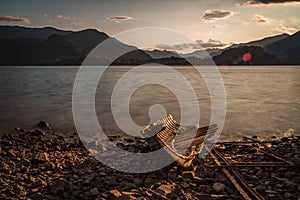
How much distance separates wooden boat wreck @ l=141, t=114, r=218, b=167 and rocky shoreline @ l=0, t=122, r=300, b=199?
42 centimetres

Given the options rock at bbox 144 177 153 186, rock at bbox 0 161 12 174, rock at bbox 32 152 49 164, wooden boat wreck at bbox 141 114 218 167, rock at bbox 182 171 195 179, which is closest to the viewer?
rock at bbox 144 177 153 186

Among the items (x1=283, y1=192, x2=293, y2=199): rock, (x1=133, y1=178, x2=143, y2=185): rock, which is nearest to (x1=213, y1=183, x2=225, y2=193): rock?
(x1=283, y1=192, x2=293, y2=199): rock

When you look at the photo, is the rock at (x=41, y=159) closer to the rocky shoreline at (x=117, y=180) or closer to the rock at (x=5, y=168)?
the rocky shoreline at (x=117, y=180)

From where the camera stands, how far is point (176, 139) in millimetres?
12297

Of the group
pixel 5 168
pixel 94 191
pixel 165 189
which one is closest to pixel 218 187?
pixel 165 189

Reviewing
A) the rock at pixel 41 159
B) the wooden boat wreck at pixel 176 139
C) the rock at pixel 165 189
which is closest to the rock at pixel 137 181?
the rock at pixel 165 189

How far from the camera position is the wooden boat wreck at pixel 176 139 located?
31.2 feet

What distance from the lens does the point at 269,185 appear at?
8375 mm

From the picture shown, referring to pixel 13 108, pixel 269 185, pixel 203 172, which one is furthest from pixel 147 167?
pixel 13 108

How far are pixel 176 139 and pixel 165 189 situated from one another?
4692mm

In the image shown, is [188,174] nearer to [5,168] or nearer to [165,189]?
[165,189]

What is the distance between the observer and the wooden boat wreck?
951cm

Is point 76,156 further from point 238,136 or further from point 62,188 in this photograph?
point 238,136

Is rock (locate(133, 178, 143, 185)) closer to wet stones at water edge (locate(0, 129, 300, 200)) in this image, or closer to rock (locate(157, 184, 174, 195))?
wet stones at water edge (locate(0, 129, 300, 200))
